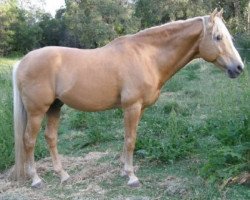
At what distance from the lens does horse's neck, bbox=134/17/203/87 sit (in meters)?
4.63

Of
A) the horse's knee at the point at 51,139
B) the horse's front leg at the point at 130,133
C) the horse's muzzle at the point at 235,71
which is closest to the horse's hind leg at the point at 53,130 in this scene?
the horse's knee at the point at 51,139

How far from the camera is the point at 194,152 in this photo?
17.7 ft

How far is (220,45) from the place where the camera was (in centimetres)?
443

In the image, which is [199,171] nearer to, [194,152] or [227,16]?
[194,152]

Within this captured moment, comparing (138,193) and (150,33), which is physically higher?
(150,33)

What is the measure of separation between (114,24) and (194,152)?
93.0 ft

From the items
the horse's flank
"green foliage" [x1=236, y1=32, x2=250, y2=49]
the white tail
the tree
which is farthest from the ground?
the tree

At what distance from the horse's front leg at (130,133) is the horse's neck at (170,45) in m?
0.46

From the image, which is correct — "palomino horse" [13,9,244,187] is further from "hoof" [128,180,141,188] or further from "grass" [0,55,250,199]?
"grass" [0,55,250,199]

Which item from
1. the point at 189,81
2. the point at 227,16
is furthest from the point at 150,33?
the point at 227,16

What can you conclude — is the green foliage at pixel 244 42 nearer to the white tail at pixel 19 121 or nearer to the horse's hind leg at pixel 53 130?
the horse's hind leg at pixel 53 130

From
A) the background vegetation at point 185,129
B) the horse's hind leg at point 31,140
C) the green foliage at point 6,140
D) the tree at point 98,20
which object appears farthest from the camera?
the tree at point 98,20

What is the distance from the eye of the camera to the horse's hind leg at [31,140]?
4.81 m

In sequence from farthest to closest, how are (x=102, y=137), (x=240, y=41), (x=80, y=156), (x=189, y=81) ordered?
(x=240, y=41)
(x=189, y=81)
(x=102, y=137)
(x=80, y=156)
